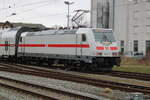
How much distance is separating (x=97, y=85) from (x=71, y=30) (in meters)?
→ 10.4

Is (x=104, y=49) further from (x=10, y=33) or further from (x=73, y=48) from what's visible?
(x=10, y=33)

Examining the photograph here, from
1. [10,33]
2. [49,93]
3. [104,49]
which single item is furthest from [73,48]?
[10,33]

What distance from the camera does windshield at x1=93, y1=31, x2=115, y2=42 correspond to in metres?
23.8

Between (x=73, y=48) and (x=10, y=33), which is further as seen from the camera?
(x=10, y=33)

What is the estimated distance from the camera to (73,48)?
2489cm

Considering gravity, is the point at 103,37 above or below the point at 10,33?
below

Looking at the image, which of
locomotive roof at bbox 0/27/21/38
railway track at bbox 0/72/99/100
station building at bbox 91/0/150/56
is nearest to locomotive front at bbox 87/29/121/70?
railway track at bbox 0/72/99/100

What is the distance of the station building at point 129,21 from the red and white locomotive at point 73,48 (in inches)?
1653

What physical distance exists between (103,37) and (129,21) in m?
55.1

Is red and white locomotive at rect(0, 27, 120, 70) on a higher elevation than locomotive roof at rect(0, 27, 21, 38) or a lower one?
lower

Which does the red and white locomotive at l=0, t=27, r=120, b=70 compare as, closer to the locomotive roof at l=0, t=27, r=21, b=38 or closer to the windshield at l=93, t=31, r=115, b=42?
the windshield at l=93, t=31, r=115, b=42

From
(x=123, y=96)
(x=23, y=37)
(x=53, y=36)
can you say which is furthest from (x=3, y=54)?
(x=123, y=96)

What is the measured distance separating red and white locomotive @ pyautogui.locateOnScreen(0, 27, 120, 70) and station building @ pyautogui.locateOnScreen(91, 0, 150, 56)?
42.0 m

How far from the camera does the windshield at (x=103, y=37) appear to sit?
2377 cm
